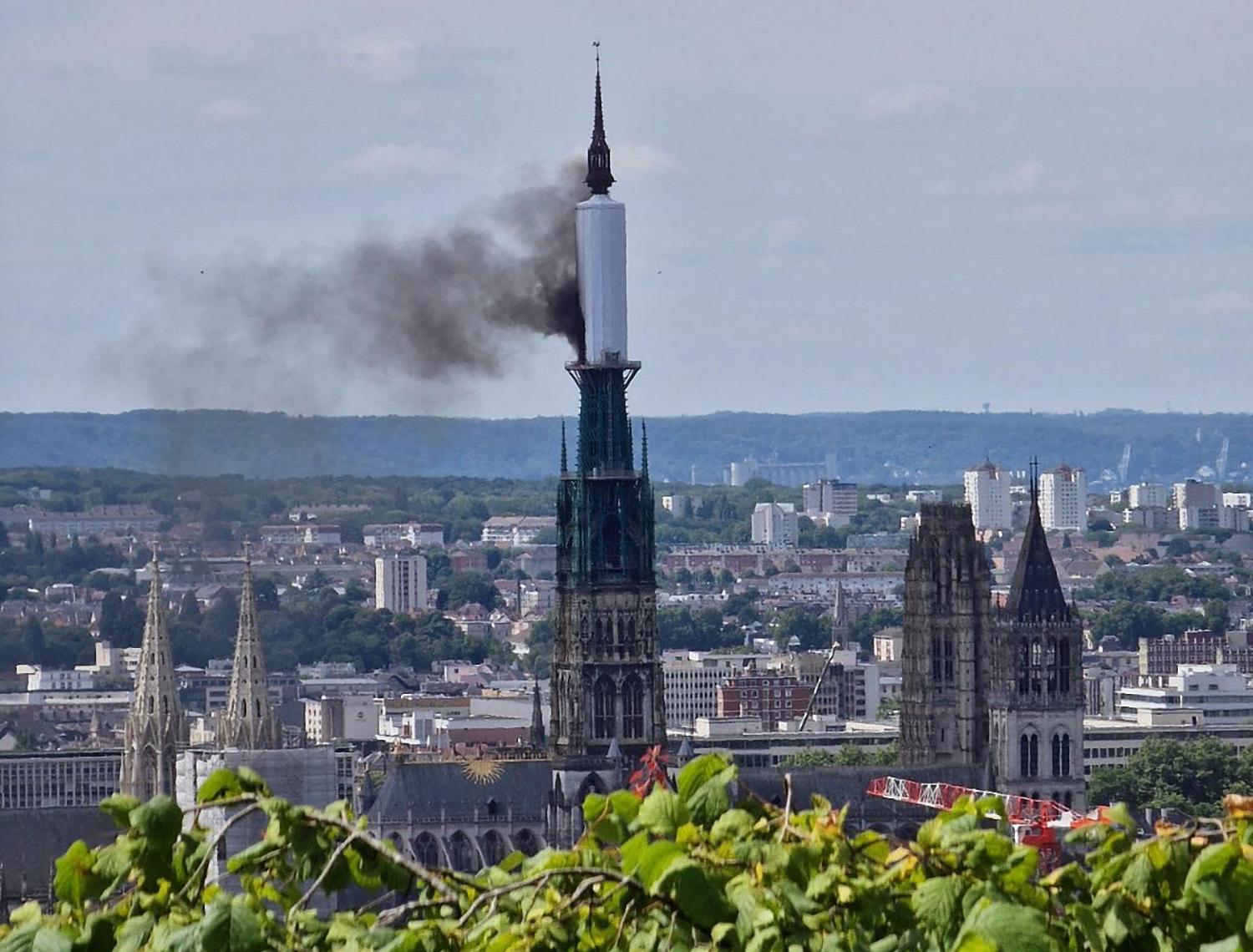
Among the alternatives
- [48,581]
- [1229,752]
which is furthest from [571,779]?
[48,581]

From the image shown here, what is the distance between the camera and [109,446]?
18412 centimetres

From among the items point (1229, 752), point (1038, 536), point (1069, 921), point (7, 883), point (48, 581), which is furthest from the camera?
point (48, 581)

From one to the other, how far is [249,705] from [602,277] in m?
11.3

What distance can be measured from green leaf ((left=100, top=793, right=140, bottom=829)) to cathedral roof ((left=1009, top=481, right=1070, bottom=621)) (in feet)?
Answer: 231

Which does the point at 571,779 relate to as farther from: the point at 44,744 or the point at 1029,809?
the point at 44,744

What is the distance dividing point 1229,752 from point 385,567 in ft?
322

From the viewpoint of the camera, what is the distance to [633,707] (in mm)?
78062

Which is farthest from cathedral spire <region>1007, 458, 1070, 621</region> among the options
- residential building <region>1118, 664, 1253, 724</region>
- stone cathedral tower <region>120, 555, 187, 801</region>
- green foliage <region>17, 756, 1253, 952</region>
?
green foliage <region>17, 756, 1253, 952</region>

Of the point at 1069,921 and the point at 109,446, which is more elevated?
the point at 109,446

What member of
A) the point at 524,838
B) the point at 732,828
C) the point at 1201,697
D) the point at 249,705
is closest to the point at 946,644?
the point at 524,838

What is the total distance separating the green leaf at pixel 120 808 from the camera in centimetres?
1368

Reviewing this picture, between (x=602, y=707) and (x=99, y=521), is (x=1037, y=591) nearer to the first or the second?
(x=602, y=707)

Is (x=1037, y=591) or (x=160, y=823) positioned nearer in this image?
(x=160, y=823)

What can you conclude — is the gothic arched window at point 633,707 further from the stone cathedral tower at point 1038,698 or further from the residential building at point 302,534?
the residential building at point 302,534
